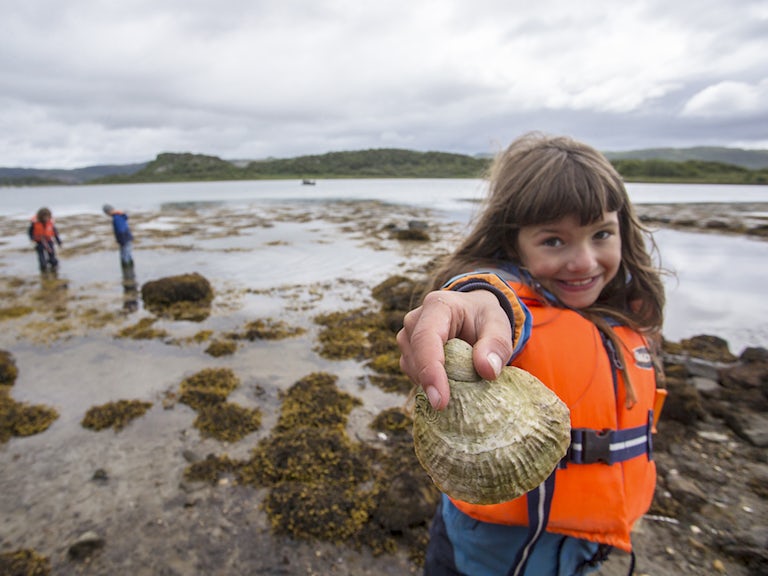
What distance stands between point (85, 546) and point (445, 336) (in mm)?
4880

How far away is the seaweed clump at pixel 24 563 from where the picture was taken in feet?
13.5

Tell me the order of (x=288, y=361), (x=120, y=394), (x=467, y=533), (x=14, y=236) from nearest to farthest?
1. (x=467, y=533)
2. (x=120, y=394)
3. (x=288, y=361)
4. (x=14, y=236)

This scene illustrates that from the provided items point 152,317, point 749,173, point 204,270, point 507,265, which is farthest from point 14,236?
point 749,173

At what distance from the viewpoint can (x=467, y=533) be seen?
2623 millimetres

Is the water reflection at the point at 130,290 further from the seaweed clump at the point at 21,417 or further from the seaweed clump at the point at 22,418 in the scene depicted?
the seaweed clump at the point at 22,418

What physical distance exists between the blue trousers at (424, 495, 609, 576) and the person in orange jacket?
20.4m

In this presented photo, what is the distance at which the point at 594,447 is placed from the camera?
2.39 m

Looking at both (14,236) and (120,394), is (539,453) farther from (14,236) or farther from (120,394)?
(14,236)

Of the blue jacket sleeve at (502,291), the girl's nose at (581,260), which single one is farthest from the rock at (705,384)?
the blue jacket sleeve at (502,291)

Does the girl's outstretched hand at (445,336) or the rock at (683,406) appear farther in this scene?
the rock at (683,406)

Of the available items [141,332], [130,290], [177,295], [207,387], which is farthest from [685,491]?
[130,290]

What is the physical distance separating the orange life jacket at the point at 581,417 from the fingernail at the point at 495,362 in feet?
3.40

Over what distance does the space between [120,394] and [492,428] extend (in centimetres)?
775

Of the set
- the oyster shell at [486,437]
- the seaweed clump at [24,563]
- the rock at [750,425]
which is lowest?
the seaweed clump at [24,563]
